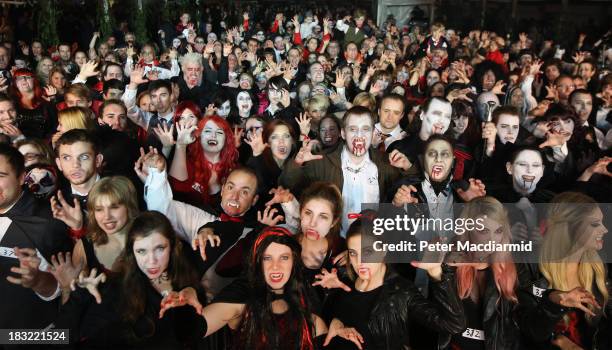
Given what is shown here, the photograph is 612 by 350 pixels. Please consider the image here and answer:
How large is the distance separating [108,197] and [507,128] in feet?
12.3

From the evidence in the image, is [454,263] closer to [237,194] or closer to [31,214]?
[237,194]

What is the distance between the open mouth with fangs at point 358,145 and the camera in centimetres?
399

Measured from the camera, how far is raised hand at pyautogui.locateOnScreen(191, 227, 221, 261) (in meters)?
3.04

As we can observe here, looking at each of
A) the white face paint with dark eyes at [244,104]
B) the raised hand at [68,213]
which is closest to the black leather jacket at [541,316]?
the raised hand at [68,213]

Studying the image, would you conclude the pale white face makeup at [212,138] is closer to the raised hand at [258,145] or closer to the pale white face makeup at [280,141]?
the raised hand at [258,145]

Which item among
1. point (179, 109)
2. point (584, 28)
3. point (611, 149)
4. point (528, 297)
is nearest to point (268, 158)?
point (179, 109)

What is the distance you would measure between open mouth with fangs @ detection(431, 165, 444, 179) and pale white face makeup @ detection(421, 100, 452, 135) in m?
1.02

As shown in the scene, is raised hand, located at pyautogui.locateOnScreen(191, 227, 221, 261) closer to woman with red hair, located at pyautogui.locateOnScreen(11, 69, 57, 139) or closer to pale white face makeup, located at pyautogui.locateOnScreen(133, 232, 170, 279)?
pale white face makeup, located at pyautogui.locateOnScreen(133, 232, 170, 279)

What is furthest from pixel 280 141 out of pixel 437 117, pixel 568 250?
pixel 568 250

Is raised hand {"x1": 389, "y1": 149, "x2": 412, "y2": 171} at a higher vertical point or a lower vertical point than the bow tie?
higher

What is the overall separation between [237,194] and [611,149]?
416cm

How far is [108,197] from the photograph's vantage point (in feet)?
10.1

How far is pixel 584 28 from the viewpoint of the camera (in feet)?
50.9

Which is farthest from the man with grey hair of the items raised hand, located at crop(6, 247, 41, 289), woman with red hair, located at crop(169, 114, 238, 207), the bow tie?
raised hand, located at crop(6, 247, 41, 289)
